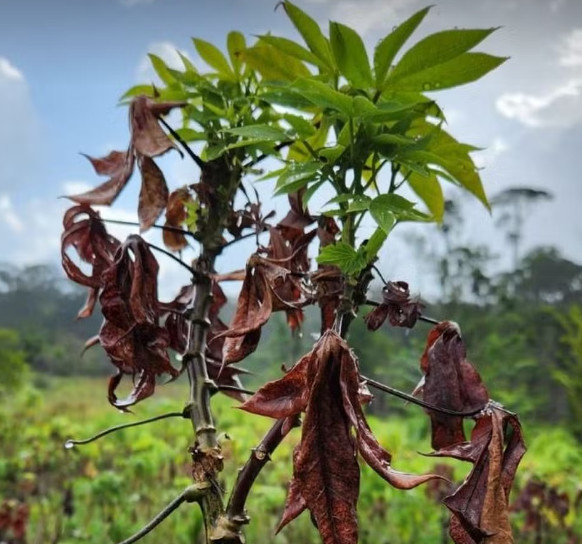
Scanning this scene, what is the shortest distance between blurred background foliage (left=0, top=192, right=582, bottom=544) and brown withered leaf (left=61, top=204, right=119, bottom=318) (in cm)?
16

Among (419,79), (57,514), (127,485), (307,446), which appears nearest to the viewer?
(307,446)

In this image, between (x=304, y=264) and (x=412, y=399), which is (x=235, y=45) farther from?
(x=412, y=399)

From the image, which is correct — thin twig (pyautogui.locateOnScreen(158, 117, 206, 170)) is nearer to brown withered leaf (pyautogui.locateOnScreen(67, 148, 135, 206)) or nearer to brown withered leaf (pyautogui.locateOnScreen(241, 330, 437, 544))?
brown withered leaf (pyautogui.locateOnScreen(67, 148, 135, 206))

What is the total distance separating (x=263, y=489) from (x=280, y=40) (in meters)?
1.72

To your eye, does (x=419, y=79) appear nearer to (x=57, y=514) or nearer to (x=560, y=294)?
(x=57, y=514)

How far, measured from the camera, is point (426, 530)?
254 cm

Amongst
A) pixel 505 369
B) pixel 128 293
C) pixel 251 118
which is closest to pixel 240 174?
pixel 251 118

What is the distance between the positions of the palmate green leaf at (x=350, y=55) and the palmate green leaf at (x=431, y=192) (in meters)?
0.15

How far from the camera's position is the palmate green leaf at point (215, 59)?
2.41 feet

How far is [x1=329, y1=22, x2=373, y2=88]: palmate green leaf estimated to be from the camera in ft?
1.87

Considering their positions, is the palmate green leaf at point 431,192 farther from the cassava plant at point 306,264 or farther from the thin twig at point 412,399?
the thin twig at point 412,399

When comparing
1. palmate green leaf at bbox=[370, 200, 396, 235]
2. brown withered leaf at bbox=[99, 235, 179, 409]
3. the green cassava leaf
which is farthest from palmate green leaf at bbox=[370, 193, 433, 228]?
the green cassava leaf

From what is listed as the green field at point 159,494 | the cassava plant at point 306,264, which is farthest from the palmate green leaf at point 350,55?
the green field at point 159,494

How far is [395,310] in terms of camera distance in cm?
58
